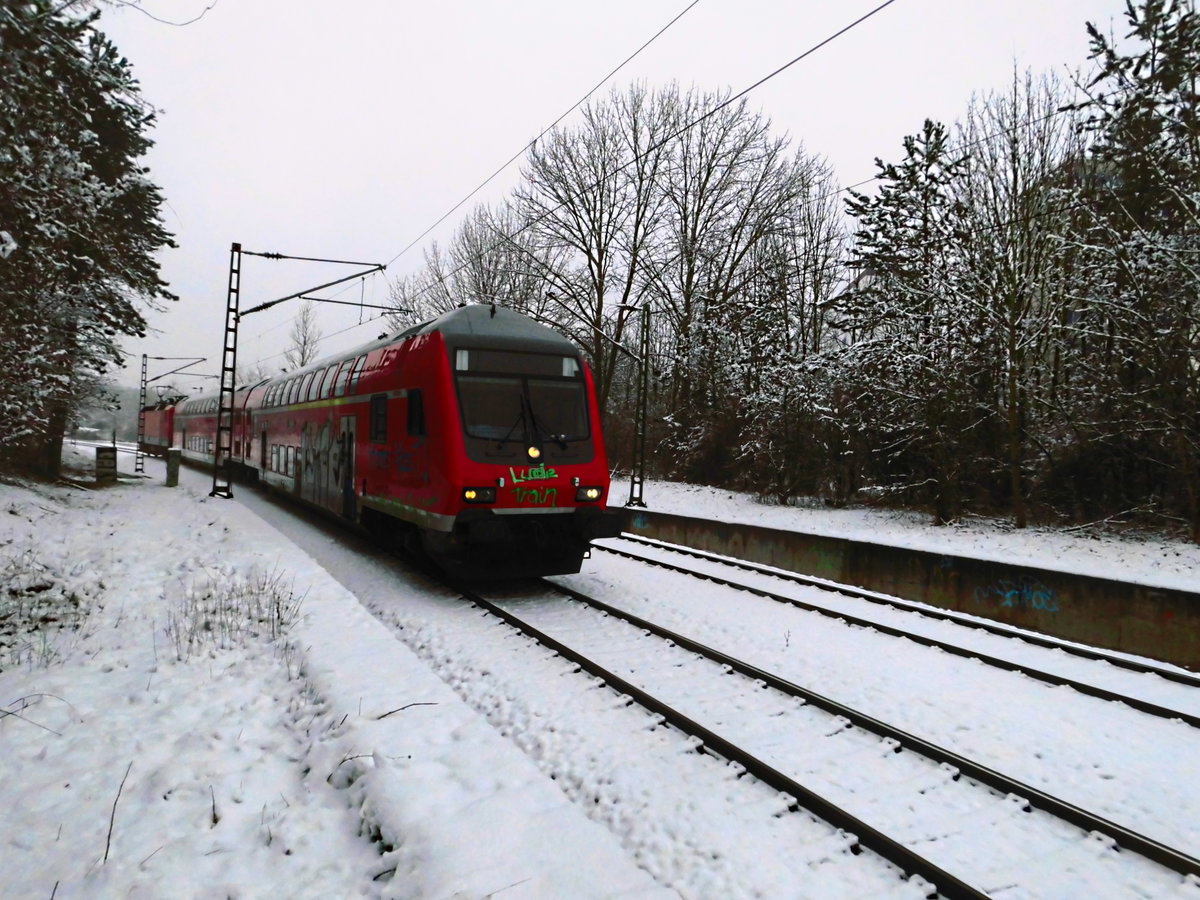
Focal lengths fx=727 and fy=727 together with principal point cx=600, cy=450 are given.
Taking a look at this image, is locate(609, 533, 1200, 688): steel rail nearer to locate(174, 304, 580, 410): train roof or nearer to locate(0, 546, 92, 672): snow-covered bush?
locate(174, 304, 580, 410): train roof

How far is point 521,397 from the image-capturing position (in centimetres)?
903

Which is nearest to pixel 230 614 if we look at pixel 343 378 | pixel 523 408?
pixel 523 408

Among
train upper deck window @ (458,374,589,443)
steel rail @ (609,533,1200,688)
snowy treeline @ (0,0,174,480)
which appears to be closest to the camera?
snowy treeline @ (0,0,174,480)

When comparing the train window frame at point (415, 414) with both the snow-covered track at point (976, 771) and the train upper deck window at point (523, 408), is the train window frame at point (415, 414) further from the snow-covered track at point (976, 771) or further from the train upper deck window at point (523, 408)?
the snow-covered track at point (976, 771)

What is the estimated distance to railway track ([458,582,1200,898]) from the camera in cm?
353

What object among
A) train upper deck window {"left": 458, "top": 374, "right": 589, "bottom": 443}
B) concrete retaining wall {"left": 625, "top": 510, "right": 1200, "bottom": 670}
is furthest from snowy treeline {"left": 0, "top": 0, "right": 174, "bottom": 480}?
concrete retaining wall {"left": 625, "top": 510, "right": 1200, "bottom": 670}

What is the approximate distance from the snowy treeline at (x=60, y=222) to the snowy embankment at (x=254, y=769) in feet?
13.8

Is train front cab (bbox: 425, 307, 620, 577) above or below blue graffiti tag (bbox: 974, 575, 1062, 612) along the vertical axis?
above

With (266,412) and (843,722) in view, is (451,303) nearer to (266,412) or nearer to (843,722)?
(266,412)

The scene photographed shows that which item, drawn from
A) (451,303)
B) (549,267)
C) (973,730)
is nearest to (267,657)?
(973,730)

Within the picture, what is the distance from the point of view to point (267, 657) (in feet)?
21.0

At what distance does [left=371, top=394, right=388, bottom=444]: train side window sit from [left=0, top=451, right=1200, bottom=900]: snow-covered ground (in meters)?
2.32

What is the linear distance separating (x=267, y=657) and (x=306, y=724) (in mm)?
1660

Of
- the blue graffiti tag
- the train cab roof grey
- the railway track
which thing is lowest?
the railway track
